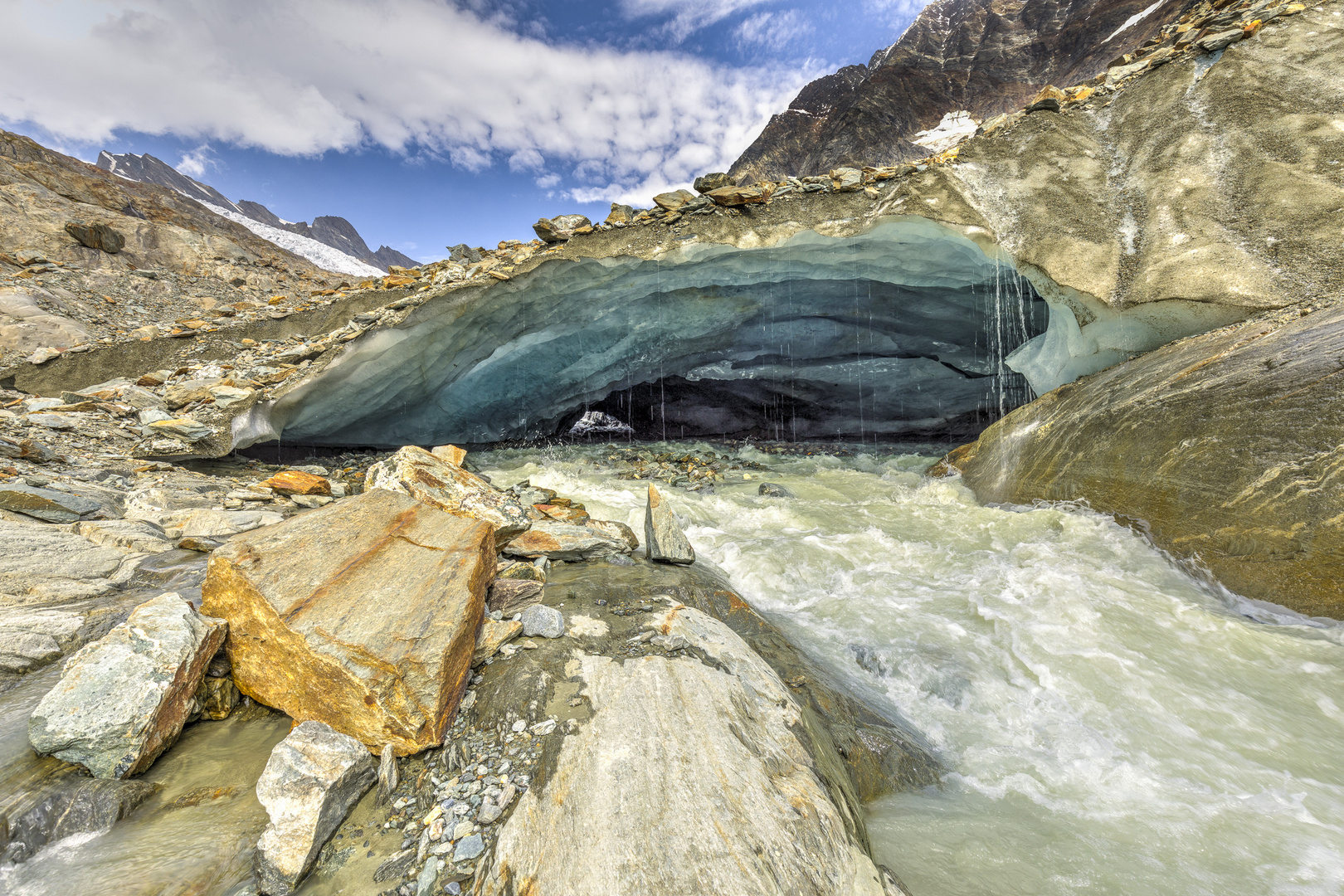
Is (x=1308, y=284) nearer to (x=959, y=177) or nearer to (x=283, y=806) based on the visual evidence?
(x=959, y=177)

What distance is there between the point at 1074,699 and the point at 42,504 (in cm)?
669

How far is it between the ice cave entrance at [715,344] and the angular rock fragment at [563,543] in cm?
514

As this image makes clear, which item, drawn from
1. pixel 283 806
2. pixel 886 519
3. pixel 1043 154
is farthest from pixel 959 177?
pixel 283 806

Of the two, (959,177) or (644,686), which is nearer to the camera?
(644,686)

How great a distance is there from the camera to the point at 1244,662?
9.61ft

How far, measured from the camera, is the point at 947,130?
21766 mm

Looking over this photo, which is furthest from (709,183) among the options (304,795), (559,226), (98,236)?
(98,236)

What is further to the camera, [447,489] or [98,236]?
[98,236]

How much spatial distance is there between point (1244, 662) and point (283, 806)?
479 cm

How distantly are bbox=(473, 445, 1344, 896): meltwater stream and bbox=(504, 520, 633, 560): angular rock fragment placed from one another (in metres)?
1.26

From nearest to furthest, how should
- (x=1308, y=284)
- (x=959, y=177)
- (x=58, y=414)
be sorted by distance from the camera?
(x=1308, y=284) < (x=58, y=414) < (x=959, y=177)

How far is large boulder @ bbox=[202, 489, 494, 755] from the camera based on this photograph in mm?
1837

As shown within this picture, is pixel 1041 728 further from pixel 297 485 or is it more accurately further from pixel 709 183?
pixel 709 183

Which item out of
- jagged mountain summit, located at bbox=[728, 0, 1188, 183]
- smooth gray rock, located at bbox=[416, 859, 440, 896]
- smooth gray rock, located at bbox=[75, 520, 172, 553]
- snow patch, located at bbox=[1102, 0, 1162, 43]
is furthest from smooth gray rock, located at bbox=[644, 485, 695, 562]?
snow patch, located at bbox=[1102, 0, 1162, 43]
